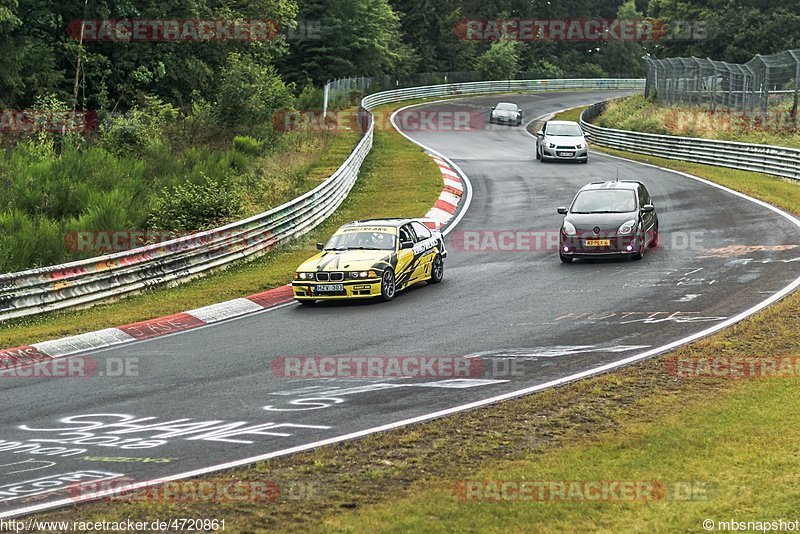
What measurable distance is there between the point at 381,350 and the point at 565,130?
2816cm

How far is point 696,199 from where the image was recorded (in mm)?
29984

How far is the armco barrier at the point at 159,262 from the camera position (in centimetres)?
1838

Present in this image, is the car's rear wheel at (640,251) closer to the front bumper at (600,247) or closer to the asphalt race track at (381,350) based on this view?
the front bumper at (600,247)

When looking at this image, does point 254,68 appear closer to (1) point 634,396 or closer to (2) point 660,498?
(1) point 634,396

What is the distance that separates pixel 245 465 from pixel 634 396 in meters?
4.34

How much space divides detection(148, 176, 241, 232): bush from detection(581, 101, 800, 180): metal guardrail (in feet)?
59.0

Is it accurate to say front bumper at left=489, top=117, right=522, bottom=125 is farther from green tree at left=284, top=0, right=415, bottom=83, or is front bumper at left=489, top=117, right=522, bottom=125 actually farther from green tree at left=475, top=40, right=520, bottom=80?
green tree at left=475, top=40, right=520, bottom=80

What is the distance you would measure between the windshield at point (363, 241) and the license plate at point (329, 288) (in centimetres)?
128

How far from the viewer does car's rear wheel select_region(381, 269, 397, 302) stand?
18.6m

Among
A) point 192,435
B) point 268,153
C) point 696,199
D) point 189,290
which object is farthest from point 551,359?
point 268,153

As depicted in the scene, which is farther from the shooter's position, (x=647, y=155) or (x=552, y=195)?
(x=647, y=155)

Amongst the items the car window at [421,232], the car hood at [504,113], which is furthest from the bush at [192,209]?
the car hood at [504,113]

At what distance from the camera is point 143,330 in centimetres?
1677

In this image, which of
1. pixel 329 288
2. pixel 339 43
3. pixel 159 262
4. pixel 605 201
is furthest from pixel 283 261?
pixel 339 43
